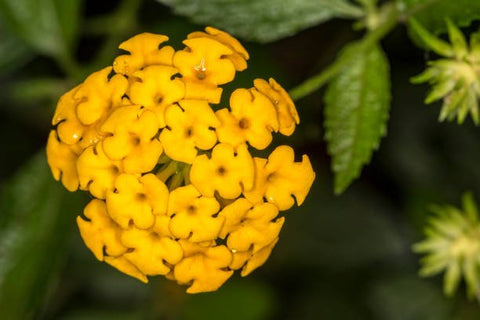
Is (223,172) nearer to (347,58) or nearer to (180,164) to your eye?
(180,164)

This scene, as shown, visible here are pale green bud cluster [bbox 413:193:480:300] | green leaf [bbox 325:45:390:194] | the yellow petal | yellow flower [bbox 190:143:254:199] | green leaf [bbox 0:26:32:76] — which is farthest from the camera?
green leaf [bbox 0:26:32:76]

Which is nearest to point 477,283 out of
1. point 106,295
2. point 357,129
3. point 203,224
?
point 357,129

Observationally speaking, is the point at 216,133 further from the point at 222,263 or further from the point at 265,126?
the point at 222,263

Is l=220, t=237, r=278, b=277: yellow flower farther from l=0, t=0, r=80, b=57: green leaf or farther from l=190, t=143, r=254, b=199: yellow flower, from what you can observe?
l=0, t=0, r=80, b=57: green leaf

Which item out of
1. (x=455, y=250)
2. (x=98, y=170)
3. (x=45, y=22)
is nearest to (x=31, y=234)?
(x=45, y=22)

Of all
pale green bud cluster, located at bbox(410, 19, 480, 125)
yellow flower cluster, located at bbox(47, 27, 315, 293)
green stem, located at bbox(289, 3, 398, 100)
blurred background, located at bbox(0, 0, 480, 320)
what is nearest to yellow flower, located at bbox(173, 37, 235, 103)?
yellow flower cluster, located at bbox(47, 27, 315, 293)

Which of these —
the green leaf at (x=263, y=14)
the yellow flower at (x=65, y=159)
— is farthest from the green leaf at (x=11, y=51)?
the yellow flower at (x=65, y=159)

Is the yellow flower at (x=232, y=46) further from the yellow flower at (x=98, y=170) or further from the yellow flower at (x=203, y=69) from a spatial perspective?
the yellow flower at (x=98, y=170)
